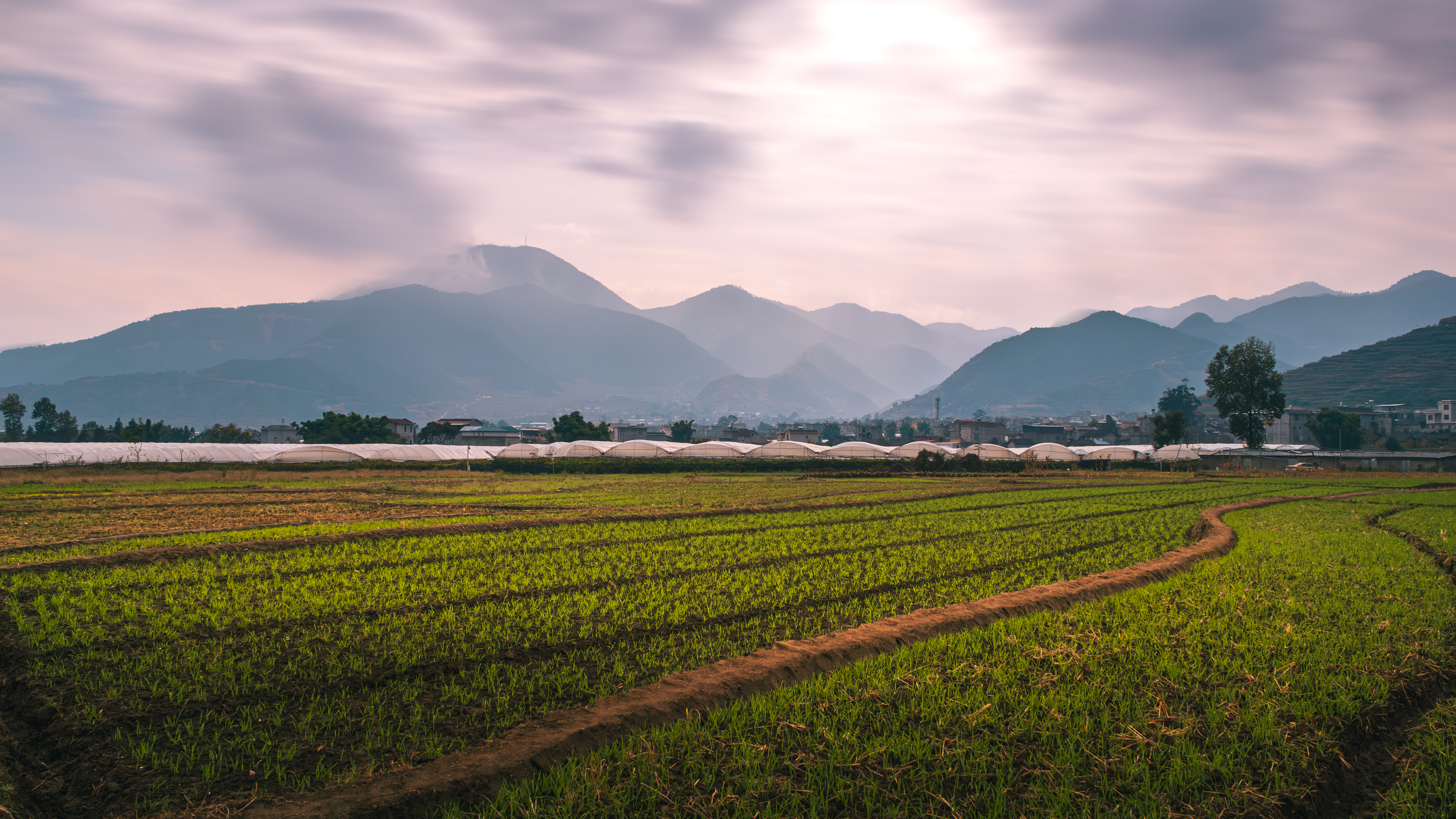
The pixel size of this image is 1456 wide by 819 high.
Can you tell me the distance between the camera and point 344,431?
3292 inches

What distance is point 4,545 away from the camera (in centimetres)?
1648

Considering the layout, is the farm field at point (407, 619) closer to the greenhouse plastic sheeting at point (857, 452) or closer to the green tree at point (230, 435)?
the greenhouse plastic sheeting at point (857, 452)

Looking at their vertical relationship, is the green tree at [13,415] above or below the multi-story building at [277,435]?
above

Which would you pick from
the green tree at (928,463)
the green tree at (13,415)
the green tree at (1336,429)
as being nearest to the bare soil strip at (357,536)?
the green tree at (928,463)

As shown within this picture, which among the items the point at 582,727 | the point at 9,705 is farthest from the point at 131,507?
the point at 582,727

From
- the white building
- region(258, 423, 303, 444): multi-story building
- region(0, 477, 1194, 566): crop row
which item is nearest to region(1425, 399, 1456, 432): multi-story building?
the white building

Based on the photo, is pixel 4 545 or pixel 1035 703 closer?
pixel 1035 703

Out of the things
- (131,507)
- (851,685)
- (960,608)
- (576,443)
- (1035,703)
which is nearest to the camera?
(1035,703)

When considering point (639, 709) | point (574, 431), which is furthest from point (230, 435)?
point (639, 709)

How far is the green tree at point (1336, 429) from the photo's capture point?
8525 cm

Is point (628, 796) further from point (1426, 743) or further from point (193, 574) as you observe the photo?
point (193, 574)

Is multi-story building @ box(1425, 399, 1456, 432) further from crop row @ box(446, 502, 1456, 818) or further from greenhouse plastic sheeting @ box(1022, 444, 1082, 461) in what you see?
crop row @ box(446, 502, 1456, 818)

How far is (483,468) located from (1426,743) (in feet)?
191

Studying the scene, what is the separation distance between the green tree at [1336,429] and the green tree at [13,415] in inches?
5781
